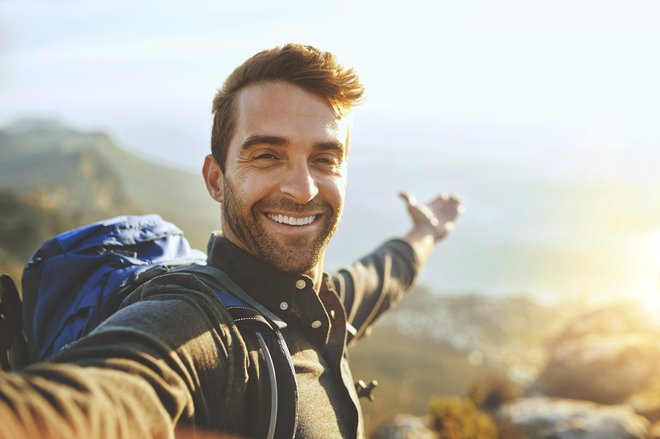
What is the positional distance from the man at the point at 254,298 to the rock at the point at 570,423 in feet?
22.1

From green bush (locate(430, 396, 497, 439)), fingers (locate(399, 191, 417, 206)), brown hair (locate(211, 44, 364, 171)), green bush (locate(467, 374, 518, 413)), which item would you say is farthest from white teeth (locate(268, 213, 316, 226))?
green bush (locate(467, 374, 518, 413))

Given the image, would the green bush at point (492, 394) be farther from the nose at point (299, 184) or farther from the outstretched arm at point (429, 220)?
the nose at point (299, 184)

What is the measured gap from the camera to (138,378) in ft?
4.58

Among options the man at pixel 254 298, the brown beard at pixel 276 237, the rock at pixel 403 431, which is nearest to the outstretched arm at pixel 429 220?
the man at pixel 254 298

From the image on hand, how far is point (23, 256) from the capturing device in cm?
2453

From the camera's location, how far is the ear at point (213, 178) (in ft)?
9.48

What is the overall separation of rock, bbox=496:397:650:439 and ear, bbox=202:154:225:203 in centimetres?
754

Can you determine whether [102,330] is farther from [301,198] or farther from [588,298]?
[588,298]

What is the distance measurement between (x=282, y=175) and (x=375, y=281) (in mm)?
1920

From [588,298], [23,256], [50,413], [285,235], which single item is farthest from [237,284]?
[588,298]

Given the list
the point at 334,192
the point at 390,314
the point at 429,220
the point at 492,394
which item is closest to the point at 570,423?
the point at 429,220

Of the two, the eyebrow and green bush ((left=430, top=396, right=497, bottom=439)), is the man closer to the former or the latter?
the eyebrow

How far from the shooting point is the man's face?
252 cm

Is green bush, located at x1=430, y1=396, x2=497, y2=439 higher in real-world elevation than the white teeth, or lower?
lower
